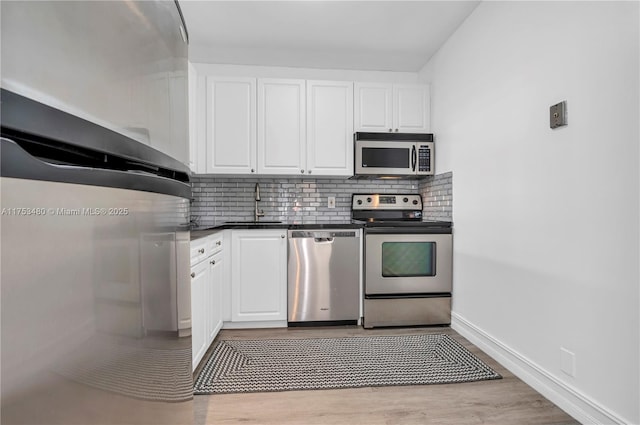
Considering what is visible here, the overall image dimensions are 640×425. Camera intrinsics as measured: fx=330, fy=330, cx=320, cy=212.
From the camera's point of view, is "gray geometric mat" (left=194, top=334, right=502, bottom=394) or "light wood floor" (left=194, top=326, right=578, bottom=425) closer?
"light wood floor" (left=194, top=326, right=578, bottom=425)

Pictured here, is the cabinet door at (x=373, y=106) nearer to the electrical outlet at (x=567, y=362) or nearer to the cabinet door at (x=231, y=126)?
the cabinet door at (x=231, y=126)

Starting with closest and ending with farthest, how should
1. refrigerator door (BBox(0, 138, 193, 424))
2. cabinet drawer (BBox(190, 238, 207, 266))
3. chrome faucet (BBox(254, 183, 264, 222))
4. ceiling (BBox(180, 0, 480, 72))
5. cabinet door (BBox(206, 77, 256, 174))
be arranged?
refrigerator door (BBox(0, 138, 193, 424)) → cabinet drawer (BBox(190, 238, 207, 266)) → ceiling (BBox(180, 0, 480, 72)) → cabinet door (BBox(206, 77, 256, 174)) → chrome faucet (BBox(254, 183, 264, 222))

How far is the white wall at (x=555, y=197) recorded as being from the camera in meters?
1.39

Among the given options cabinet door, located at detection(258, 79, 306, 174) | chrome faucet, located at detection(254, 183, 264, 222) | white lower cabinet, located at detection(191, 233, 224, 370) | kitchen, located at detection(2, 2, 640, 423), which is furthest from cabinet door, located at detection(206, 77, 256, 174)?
white lower cabinet, located at detection(191, 233, 224, 370)

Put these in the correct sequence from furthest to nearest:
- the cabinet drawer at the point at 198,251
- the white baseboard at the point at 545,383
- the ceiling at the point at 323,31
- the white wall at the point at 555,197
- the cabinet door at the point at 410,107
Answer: the cabinet door at the point at 410,107, the ceiling at the point at 323,31, the cabinet drawer at the point at 198,251, the white baseboard at the point at 545,383, the white wall at the point at 555,197

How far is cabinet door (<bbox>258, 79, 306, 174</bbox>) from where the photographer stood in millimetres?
3145

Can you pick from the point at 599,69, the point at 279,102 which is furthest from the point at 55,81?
the point at 279,102

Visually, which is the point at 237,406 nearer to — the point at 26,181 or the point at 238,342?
the point at 238,342

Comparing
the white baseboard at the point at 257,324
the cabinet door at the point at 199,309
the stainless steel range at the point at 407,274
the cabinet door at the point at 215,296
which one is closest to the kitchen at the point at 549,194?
the stainless steel range at the point at 407,274

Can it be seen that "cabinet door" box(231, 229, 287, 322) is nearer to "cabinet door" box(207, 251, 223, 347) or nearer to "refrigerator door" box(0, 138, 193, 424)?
"cabinet door" box(207, 251, 223, 347)

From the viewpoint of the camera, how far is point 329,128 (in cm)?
323

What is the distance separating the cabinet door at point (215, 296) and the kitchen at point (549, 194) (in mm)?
1130

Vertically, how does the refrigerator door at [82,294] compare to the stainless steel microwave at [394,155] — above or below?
below

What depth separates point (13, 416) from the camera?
35 cm
